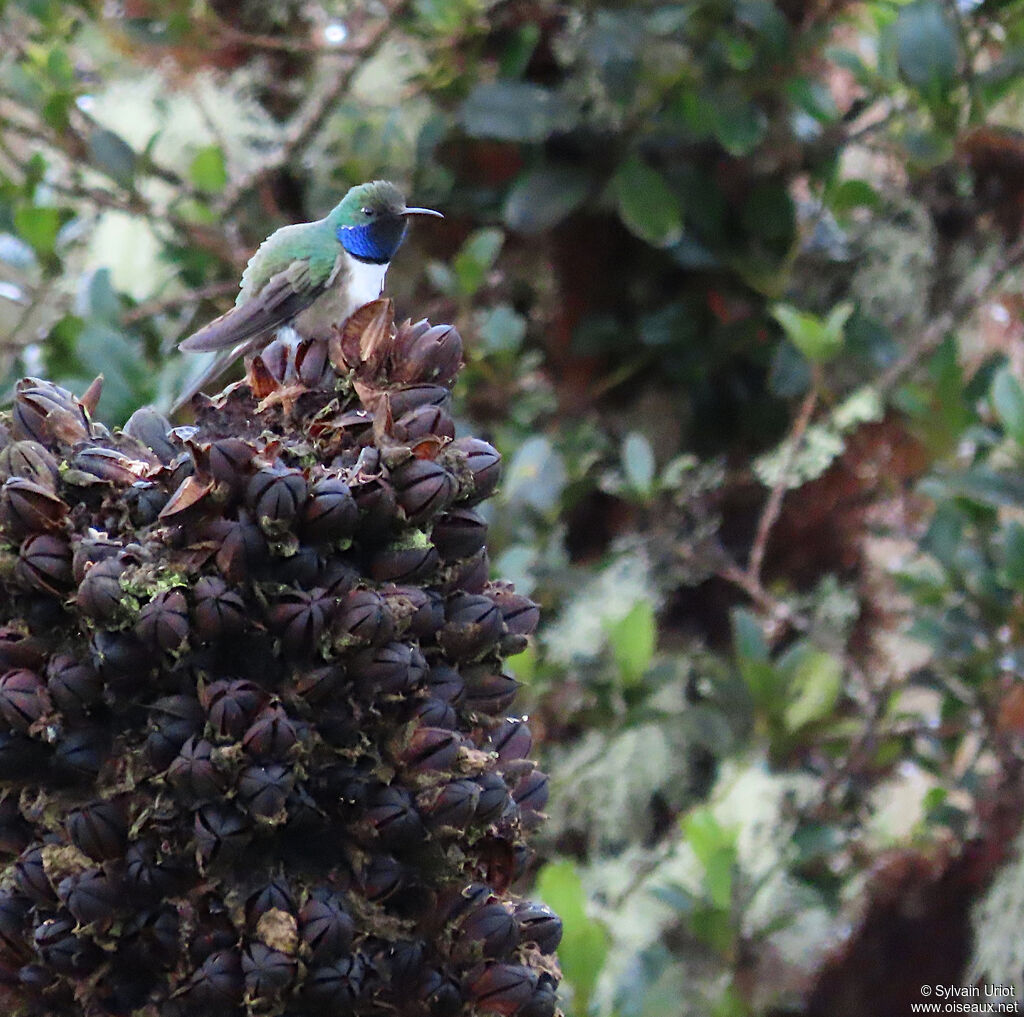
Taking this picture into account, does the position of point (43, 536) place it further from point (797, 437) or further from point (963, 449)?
point (963, 449)

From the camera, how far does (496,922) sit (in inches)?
31.4

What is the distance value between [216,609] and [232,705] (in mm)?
51

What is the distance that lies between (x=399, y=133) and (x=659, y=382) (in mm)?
615

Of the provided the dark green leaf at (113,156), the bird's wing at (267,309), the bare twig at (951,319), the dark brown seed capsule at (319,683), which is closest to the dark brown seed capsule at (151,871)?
the dark brown seed capsule at (319,683)

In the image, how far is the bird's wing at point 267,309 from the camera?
1348mm

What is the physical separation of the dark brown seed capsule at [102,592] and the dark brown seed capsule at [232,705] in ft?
0.21

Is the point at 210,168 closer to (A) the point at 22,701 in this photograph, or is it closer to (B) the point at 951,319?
(B) the point at 951,319

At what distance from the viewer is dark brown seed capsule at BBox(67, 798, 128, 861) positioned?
0.74 metres

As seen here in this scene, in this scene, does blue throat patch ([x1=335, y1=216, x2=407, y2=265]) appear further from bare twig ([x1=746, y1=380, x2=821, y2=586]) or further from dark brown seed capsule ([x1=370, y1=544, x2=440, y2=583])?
dark brown seed capsule ([x1=370, y1=544, x2=440, y2=583])

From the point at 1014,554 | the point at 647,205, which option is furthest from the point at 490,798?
the point at 647,205

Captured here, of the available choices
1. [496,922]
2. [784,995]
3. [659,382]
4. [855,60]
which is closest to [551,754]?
[784,995]

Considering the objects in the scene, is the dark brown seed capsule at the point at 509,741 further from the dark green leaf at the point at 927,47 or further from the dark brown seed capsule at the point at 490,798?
the dark green leaf at the point at 927,47

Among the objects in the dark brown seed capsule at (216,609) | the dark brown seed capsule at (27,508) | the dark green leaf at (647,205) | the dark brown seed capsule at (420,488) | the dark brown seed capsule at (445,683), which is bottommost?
the dark green leaf at (647,205)

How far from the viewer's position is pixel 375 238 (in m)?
1.65
